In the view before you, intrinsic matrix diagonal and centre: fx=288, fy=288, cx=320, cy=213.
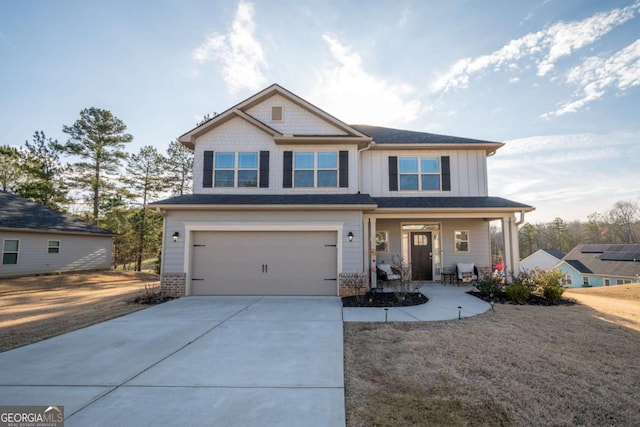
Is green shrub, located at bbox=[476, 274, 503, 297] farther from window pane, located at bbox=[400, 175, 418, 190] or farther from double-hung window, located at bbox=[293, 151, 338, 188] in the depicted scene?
double-hung window, located at bbox=[293, 151, 338, 188]

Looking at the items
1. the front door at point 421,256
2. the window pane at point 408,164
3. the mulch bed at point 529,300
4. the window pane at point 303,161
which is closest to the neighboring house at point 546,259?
the front door at point 421,256

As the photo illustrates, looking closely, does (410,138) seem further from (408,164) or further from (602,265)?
(602,265)

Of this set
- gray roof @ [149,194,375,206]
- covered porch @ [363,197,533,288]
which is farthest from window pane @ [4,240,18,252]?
covered porch @ [363,197,533,288]

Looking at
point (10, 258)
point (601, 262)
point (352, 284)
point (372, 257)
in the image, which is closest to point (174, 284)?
point (352, 284)

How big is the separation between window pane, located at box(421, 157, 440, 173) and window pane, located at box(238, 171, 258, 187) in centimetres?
670

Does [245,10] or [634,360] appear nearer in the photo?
[634,360]

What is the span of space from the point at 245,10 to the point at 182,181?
1755 centimetres

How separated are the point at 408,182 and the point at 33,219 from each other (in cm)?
Answer: 2034

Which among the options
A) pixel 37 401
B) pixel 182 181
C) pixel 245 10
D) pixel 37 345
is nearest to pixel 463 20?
pixel 245 10

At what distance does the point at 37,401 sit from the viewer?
3201 millimetres

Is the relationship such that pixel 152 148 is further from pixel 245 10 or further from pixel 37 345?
pixel 37 345

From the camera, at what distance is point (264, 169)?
1065cm

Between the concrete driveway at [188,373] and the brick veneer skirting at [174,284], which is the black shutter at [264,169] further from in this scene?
the concrete driveway at [188,373]

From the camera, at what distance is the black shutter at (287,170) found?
34.8 ft
